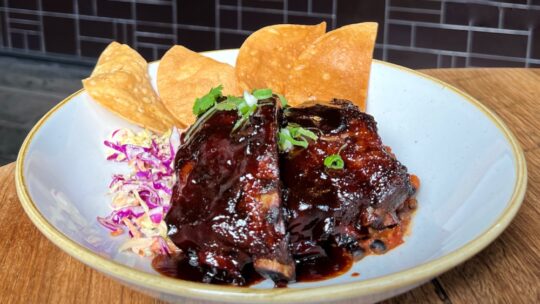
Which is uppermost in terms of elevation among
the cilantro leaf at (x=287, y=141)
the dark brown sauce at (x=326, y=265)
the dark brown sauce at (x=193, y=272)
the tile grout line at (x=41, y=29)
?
the cilantro leaf at (x=287, y=141)

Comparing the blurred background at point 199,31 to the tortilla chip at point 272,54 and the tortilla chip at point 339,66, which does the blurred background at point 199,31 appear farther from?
the tortilla chip at point 339,66

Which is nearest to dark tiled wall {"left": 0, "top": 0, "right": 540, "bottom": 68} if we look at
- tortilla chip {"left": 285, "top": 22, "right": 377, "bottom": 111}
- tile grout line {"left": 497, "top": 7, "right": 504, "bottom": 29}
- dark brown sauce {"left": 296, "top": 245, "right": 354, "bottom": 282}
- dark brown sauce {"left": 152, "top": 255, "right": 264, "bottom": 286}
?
tile grout line {"left": 497, "top": 7, "right": 504, "bottom": 29}

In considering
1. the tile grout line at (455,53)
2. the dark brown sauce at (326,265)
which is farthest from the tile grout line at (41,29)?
the dark brown sauce at (326,265)

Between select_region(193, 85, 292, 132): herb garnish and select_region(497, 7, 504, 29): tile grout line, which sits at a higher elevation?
select_region(193, 85, 292, 132): herb garnish

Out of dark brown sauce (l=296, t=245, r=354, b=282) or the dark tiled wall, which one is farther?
the dark tiled wall

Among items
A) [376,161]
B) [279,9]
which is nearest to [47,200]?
[376,161]

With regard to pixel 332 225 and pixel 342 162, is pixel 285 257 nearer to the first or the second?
pixel 332 225

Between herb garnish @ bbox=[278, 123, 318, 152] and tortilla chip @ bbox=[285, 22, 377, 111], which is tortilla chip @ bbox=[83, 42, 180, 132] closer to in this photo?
tortilla chip @ bbox=[285, 22, 377, 111]
